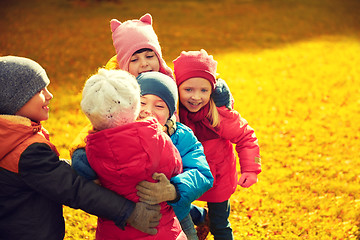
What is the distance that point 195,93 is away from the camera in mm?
3213

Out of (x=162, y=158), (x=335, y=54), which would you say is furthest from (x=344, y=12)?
(x=162, y=158)

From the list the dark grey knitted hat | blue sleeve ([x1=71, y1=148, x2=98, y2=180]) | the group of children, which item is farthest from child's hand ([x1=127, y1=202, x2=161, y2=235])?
the dark grey knitted hat

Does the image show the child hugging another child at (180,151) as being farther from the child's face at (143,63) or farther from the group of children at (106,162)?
the child's face at (143,63)

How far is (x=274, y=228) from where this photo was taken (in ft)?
14.7

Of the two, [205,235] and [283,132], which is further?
[283,132]

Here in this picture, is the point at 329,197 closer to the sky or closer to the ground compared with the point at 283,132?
Result: closer to the ground

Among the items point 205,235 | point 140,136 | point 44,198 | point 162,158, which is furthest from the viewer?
point 205,235

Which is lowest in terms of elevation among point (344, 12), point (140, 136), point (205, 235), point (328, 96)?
point (205, 235)

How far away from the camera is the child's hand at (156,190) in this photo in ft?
7.41

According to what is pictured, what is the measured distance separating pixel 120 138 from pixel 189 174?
60cm

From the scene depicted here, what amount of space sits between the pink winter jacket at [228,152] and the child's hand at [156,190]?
45.1 inches

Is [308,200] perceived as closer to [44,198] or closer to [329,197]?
[329,197]

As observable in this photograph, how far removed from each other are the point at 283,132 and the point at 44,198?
5525 mm

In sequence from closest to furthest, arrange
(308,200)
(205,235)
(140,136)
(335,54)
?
(140,136) → (205,235) → (308,200) → (335,54)
